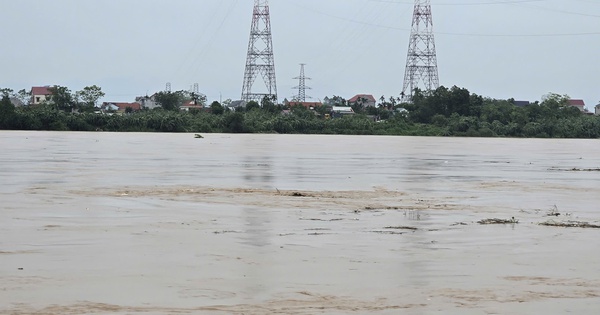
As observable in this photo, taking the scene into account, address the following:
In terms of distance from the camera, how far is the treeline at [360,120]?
91500 millimetres

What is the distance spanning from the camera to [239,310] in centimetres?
791

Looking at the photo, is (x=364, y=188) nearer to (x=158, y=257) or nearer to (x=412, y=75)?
(x=158, y=257)

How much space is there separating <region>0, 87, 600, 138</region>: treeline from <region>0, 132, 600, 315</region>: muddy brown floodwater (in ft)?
234

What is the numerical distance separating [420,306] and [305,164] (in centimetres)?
2393

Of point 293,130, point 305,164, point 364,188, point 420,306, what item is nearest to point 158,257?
point 420,306

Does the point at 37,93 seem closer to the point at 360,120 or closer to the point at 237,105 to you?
the point at 237,105

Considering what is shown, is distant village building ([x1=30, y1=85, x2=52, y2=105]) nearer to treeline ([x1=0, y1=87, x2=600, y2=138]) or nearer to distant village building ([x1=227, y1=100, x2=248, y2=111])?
distant village building ([x1=227, y1=100, x2=248, y2=111])

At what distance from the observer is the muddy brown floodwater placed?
8391 mm

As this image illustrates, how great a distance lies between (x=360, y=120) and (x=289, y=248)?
95.3 metres

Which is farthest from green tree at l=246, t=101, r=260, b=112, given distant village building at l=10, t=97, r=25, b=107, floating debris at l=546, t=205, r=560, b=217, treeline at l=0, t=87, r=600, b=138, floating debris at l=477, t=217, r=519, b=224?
floating debris at l=477, t=217, r=519, b=224

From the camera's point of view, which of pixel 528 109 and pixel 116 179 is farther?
pixel 528 109

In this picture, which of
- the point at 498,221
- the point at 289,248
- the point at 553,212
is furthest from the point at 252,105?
the point at 289,248

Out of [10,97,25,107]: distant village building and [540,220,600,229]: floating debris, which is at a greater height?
[10,97,25,107]: distant village building

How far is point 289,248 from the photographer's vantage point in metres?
11.4
